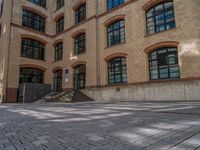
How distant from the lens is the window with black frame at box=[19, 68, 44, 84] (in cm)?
1906

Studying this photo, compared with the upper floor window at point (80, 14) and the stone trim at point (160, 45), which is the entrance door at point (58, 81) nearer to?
the upper floor window at point (80, 14)

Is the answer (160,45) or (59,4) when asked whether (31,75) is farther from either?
(160,45)

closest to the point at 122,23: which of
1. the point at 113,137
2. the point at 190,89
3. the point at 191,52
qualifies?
the point at 191,52

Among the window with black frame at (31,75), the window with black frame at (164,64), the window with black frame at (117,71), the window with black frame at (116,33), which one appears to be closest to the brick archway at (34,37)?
the window with black frame at (31,75)

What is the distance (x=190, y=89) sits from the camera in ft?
33.1

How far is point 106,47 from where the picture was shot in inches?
621

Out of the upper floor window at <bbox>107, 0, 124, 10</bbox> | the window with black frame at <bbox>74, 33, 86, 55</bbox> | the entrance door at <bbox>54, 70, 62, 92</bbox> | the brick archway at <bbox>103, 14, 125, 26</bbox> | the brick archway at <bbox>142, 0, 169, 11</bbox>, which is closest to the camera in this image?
the brick archway at <bbox>142, 0, 169, 11</bbox>

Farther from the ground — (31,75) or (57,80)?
(31,75)

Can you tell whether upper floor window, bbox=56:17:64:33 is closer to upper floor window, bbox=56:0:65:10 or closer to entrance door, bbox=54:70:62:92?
upper floor window, bbox=56:0:65:10

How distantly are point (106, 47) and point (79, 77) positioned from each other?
492cm

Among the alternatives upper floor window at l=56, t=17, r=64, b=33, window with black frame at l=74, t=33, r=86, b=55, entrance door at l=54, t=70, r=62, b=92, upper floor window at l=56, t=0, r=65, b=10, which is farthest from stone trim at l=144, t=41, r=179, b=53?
upper floor window at l=56, t=0, r=65, b=10

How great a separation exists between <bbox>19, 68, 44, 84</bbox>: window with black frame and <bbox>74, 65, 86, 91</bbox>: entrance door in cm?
546

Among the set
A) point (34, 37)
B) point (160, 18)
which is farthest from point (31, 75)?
point (160, 18)

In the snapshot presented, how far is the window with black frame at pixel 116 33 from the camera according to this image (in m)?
15.0
